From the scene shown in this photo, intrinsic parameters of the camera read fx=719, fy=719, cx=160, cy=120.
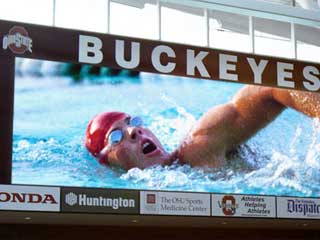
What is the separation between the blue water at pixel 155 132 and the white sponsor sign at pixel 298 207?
0.22 m

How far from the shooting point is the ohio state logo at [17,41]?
15.6 metres

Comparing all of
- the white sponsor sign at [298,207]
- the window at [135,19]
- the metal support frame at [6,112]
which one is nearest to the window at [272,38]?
the window at [135,19]

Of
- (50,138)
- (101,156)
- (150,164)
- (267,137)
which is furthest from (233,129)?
(50,138)

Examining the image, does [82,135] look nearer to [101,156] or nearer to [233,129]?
Answer: [101,156]

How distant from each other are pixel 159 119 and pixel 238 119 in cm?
219

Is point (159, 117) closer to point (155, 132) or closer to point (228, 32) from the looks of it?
point (155, 132)

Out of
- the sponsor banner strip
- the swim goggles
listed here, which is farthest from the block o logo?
the swim goggles

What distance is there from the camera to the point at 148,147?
54.6 ft

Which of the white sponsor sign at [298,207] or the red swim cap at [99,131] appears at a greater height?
the red swim cap at [99,131]

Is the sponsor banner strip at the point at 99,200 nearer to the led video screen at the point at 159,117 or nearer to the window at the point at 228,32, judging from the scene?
the led video screen at the point at 159,117

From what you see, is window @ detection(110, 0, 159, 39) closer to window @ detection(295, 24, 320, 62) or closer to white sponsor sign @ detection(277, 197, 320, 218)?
window @ detection(295, 24, 320, 62)

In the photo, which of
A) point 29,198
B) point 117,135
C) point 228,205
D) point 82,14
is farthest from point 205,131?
point 29,198

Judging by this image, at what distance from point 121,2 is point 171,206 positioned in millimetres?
5376

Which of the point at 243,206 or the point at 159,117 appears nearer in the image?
the point at 159,117
